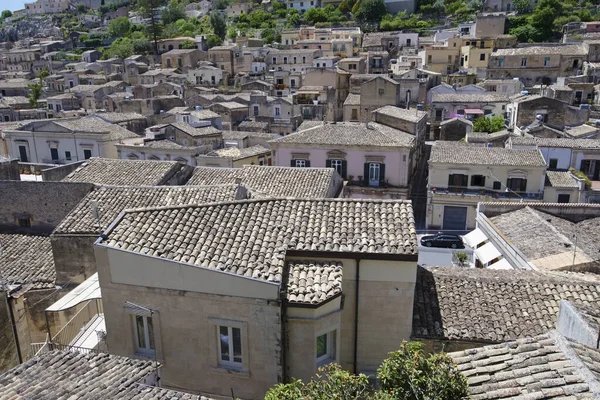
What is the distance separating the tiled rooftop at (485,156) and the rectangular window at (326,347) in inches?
902

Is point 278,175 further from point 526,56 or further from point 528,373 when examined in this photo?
point 526,56

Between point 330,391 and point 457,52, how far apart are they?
73.7m

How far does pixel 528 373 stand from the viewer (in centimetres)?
700

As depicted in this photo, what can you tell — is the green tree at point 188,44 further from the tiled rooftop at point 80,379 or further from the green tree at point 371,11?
the tiled rooftop at point 80,379

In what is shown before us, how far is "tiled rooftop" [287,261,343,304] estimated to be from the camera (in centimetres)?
953

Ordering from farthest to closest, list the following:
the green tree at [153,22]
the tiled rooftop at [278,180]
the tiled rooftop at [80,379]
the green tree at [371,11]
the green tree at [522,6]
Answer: the green tree at [153,22] < the green tree at [371,11] < the green tree at [522,6] < the tiled rooftop at [278,180] < the tiled rooftop at [80,379]

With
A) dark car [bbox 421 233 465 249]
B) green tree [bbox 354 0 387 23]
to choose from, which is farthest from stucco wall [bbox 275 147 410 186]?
green tree [bbox 354 0 387 23]

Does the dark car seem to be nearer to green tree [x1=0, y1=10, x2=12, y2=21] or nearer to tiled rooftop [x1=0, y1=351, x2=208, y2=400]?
tiled rooftop [x1=0, y1=351, x2=208, y2=400]

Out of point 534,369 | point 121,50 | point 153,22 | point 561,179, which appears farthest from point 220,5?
point 534,369

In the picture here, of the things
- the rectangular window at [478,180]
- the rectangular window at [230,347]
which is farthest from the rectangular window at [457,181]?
the rectangular window at [230,347]

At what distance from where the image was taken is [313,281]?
32.7 feet

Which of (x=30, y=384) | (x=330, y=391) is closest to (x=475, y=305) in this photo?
(x=330, y=391)

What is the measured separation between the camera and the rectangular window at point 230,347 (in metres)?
10.2

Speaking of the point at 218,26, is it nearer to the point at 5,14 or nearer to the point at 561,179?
the point at 561,179
